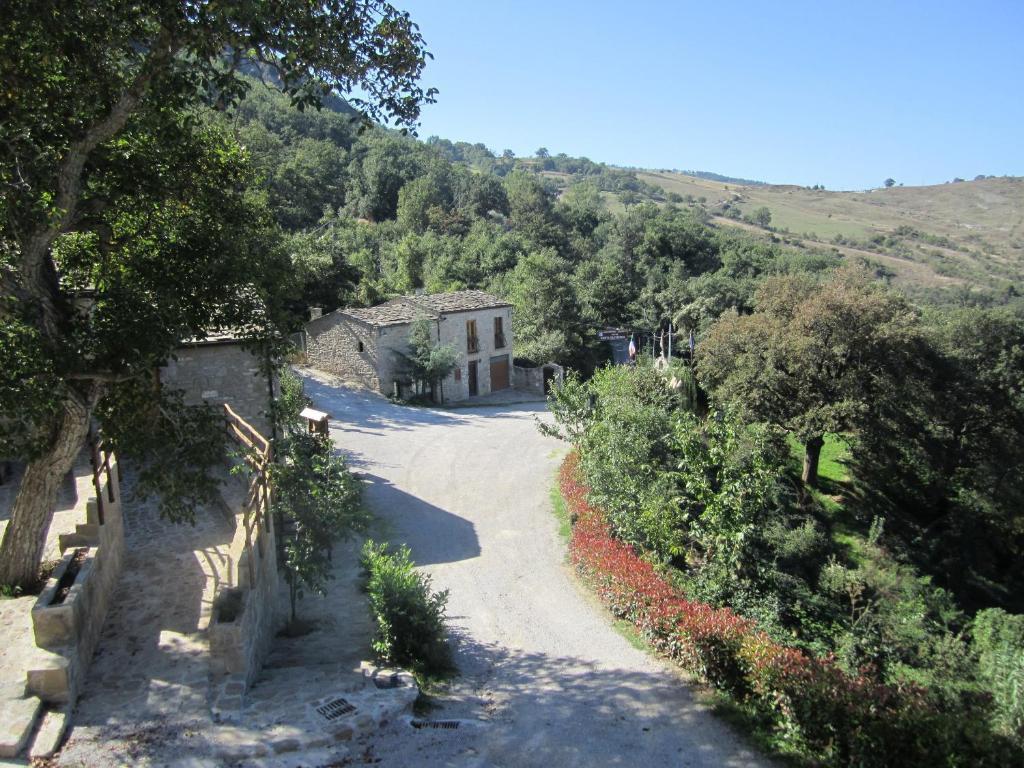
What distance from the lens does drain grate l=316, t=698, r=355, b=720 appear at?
760 cm

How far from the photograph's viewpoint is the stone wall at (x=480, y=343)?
3417cm

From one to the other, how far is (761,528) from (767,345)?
367 inches

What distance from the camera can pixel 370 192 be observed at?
73.3 meters

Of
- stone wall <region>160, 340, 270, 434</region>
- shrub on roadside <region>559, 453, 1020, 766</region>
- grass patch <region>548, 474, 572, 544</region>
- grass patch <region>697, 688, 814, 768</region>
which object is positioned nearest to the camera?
shrub on roadside <region>559, 453, 1020, 766</region>

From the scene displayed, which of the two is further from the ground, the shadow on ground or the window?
the window

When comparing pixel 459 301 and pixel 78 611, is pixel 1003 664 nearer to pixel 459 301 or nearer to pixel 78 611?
pixel 78 611

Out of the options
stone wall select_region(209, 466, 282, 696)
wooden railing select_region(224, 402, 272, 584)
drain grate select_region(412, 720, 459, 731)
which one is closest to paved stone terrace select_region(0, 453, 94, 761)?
stone wall select_region(209, 466, 282, 696)

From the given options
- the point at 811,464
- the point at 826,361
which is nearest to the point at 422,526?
the point at 826,361

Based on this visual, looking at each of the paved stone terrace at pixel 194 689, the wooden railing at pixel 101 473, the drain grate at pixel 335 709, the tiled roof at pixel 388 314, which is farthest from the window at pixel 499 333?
the drain grate at pixel 335 709

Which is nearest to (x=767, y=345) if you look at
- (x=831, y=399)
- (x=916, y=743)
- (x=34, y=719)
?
(x=831, y=399)

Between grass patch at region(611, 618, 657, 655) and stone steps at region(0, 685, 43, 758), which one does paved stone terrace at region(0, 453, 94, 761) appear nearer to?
stone steps at region(0, 685, 43, 758)

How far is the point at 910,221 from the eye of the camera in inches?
5763

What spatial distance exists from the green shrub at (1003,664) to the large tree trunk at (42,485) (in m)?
10.9

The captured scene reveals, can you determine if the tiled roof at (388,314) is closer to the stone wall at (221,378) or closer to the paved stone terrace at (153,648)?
the stone wall at (221,378)
